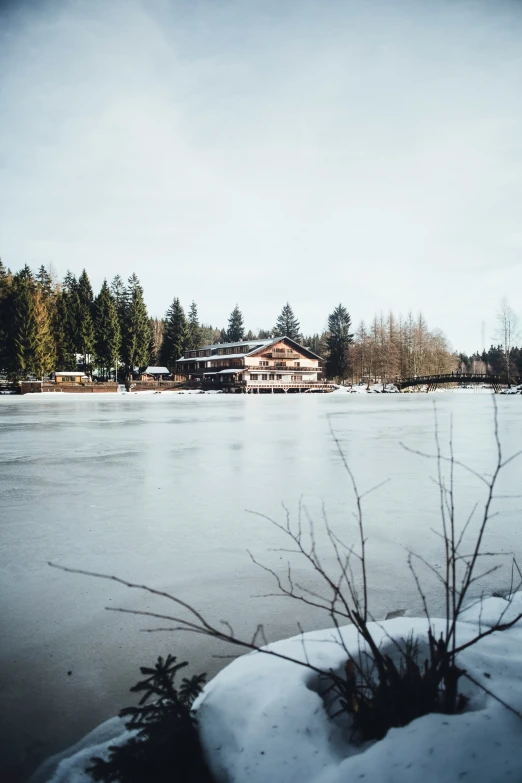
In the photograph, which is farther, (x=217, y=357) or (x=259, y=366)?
(x=217, y=357)

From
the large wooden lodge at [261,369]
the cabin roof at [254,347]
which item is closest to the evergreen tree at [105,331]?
the large wooden lodge at [261,369]

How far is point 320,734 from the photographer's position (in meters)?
1.67

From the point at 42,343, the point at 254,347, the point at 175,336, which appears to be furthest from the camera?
the point at 175,336

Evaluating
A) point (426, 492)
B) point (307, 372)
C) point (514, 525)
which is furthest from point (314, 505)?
point (307, 372)

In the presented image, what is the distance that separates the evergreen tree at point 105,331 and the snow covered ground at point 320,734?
56.1m

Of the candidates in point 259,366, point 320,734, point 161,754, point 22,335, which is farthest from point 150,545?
point 259,366

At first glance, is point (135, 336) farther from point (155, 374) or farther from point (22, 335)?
point (22, 335)

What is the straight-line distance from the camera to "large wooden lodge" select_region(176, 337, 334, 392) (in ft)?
190

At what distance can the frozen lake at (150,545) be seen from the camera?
2.29 meters

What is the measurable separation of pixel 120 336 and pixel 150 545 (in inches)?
2201

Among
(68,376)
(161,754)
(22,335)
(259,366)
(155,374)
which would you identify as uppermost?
(22,335)

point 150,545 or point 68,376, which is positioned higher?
point 68,376

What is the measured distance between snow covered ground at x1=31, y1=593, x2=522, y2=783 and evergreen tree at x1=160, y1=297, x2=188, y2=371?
2754 inches

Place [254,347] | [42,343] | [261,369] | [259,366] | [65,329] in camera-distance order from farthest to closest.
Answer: [254,347], [259,366], [261,369], [65,329], [42,343]
